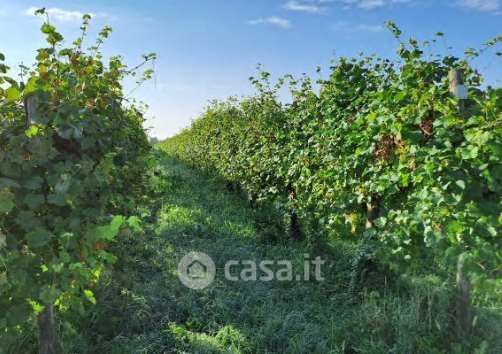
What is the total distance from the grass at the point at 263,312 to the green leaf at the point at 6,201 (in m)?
1.14

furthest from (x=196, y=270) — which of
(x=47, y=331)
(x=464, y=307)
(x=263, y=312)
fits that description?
(x=464, y=307)

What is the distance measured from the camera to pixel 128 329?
4.12 metres

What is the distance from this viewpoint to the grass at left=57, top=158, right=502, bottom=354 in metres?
3.84

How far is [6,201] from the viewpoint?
2.46 metres

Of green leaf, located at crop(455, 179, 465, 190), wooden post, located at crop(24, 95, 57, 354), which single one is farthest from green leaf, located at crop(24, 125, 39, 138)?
green leaf, located at crop(455, 179, 465, 190)

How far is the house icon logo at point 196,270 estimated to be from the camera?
5.17m

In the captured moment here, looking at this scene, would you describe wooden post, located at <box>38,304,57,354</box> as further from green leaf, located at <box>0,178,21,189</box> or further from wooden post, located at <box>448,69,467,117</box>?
wooden post, located at <box>448,69,467,117</box>

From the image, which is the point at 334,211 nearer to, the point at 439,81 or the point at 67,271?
the point at 439,81

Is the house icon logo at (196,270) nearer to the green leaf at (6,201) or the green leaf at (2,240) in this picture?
the green leaf at (2,240)

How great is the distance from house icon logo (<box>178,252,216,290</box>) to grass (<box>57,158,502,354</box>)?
9 centimetres

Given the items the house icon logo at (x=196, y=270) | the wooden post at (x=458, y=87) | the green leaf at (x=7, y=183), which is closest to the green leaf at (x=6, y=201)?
the green leaf at (x=7, y=183)

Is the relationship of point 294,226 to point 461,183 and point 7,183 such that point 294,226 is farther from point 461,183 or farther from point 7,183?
point 7,183

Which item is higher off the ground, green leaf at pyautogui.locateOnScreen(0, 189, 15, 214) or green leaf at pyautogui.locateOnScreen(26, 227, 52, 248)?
green leaf at pyautogui.locateOnScreen(0, 189, 15, 214)

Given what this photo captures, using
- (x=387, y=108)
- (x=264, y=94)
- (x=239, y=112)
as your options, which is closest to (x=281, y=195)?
(x=264, y=94)
